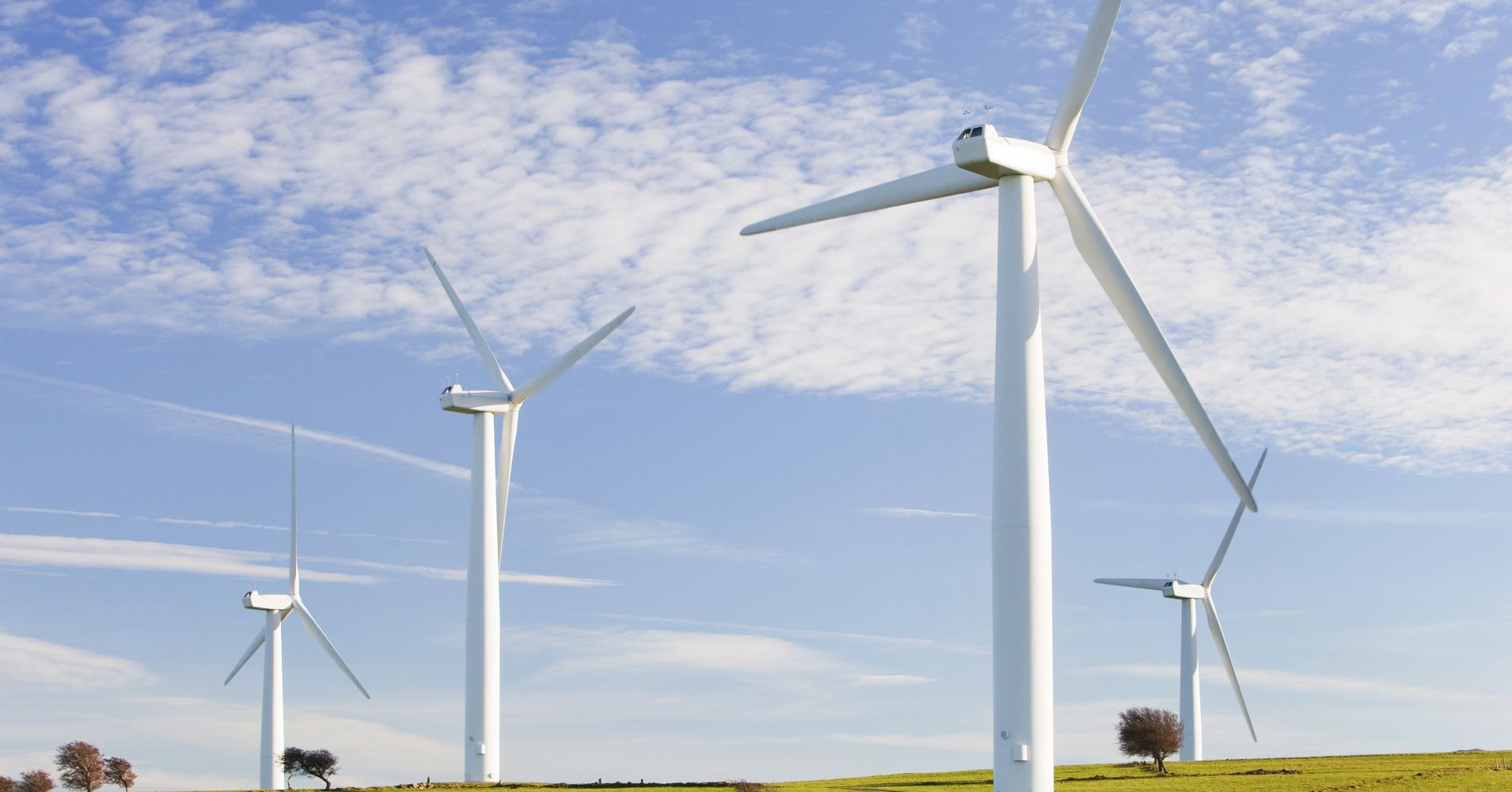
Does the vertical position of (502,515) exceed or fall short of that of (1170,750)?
it exceeds it

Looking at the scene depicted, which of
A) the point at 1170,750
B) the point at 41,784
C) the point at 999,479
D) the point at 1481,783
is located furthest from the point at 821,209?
the point at 41,784

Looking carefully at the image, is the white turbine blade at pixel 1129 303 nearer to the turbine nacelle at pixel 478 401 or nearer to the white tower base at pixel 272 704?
the turbine nacelle at pixel 478 401

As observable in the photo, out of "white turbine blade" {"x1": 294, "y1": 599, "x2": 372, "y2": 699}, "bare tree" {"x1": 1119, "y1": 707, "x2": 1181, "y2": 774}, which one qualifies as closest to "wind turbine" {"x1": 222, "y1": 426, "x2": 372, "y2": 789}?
"white turbine blade" {"x1": 294, "y1": 599, "x2": 372, "y2": 699}

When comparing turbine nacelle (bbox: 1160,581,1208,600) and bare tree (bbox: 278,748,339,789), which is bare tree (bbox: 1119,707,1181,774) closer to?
turbine nacelle (bbox: 1160,581,1208,600)

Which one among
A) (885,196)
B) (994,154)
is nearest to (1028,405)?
(994,154)

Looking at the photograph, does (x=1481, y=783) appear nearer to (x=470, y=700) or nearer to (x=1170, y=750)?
(x=1170, y=750)

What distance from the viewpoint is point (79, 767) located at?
10056 cm

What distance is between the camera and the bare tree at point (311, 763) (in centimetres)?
8256

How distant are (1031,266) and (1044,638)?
12.5 meters

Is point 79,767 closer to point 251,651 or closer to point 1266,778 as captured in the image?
point 251,651

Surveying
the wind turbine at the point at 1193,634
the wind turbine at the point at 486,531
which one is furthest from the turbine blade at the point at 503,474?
the wind turbine at the point at 1193,634

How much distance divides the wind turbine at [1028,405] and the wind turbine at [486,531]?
40062mm

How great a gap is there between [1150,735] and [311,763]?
4868 cm

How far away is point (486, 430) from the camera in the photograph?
8969 centimetres
